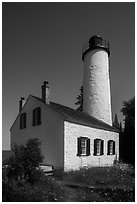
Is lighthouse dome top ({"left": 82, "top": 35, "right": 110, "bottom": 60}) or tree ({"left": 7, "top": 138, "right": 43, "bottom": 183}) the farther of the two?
lighthouse dome top ({"left": 82, "top": 35, "right": 110, "bottom": 60})

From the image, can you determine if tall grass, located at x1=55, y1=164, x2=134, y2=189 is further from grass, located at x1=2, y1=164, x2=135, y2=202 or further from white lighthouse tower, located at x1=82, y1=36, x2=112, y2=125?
white lighthouse tower, located at x1=82, y1=36, x2=112, y2=125

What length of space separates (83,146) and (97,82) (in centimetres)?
799

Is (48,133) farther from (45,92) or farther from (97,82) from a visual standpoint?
(97,82)

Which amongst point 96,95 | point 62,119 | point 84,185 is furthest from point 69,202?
point 96,95

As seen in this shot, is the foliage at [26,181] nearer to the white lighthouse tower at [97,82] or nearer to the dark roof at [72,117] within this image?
the dark roof at [72,117]

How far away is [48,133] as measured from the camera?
13938mm

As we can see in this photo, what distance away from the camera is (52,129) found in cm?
1362

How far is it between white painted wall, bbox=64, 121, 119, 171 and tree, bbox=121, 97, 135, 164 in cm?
361

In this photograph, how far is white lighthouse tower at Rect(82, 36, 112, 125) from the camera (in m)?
19.8

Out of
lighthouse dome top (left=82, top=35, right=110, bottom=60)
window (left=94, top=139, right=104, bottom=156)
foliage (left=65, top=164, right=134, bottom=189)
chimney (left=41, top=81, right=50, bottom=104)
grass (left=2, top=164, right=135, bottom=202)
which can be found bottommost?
foliage (left=65, top=164, right=134, bottom=189)

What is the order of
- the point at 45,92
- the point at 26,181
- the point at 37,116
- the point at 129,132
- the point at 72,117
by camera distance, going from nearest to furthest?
the point at 26,181 → the point at 72,117 → the point at 45,92 → the point at 37,116 → the point at 129,132

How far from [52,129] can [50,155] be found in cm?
178

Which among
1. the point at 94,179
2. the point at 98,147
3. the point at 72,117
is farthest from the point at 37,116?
the point at 94,179

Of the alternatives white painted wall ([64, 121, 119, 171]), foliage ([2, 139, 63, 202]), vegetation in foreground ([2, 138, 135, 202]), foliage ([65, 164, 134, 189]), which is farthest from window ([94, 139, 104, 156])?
foliage ([2, 139, 63, 202])
